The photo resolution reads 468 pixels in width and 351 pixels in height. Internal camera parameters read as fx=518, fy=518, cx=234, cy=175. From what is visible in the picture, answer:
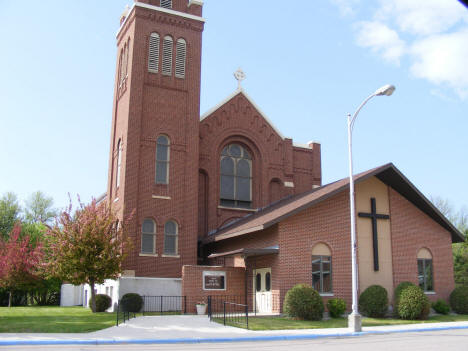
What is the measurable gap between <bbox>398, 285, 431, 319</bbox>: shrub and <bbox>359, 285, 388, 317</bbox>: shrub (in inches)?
29.7

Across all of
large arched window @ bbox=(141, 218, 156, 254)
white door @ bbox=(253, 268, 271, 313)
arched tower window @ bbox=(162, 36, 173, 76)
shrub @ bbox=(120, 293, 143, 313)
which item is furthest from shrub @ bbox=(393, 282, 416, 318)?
arched tower window @ bbox=(162, 36, 173, 76)

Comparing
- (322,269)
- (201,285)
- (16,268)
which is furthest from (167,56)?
(16,268)

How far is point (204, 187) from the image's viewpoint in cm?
3356

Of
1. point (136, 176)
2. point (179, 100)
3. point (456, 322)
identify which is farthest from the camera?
point (179, 100)

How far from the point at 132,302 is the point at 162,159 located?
900cm

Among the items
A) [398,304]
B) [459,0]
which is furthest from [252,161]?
[459,0]

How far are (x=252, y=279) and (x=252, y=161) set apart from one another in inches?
435

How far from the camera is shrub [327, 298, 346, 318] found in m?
23.9

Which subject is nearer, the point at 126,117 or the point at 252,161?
the point at 126,117

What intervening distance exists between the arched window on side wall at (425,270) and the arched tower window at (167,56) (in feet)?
60.4

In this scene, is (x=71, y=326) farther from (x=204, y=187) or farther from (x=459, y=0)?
(x=459, y=0)

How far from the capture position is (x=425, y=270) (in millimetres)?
28016

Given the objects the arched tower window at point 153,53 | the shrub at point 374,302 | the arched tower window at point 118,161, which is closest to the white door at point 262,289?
the shrub at point 374,302

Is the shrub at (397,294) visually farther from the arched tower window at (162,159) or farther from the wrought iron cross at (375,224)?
the arched tower window at (162,159)
